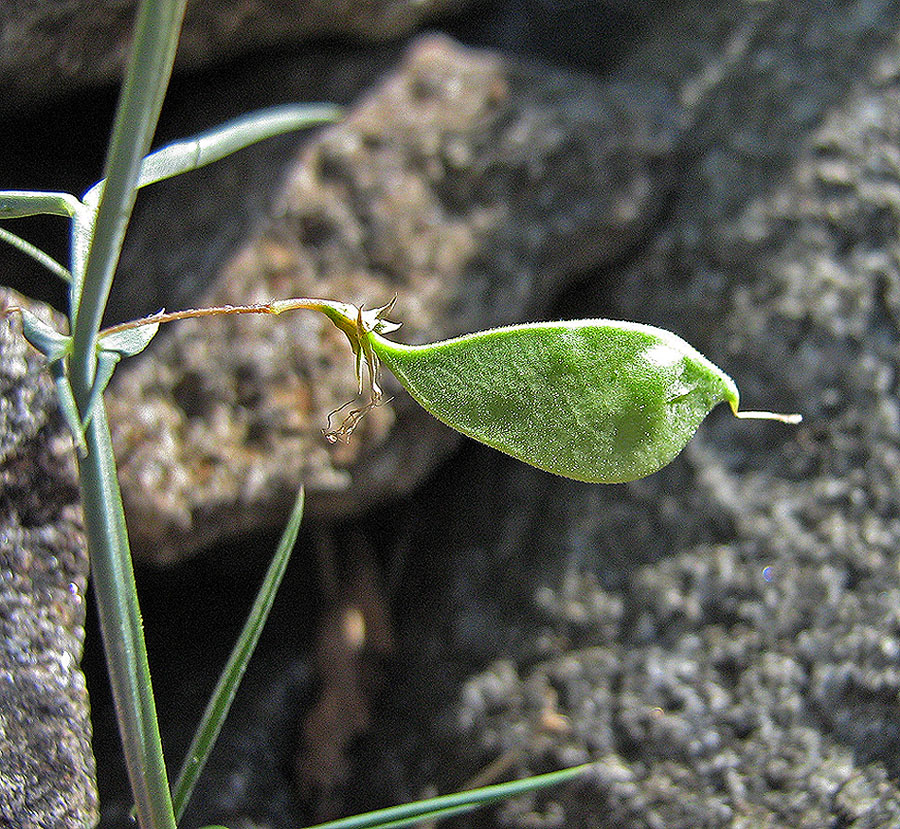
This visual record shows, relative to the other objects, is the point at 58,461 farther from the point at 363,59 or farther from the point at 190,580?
the point at 363,59

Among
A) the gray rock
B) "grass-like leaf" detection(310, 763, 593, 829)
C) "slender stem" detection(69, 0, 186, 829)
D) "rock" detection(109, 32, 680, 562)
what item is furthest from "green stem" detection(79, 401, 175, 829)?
the gray rock

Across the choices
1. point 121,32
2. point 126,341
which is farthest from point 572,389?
point 121,32

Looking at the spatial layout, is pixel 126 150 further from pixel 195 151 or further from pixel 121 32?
pixel 121 32

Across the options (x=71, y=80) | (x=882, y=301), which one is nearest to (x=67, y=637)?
(x=71, y=80)

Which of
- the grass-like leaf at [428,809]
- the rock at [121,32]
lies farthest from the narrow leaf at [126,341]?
the rock at [121,32]

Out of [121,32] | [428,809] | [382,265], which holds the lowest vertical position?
[428,809]

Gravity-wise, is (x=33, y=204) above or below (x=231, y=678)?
above
